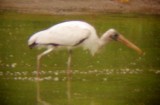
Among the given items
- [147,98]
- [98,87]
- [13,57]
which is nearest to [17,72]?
[13,57]

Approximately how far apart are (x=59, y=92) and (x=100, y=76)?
8.0 inches

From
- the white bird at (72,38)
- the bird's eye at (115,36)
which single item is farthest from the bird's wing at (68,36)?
the bird's eye at (115,36)

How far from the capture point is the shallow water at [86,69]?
3.57m

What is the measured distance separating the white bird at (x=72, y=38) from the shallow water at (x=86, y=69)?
0.03 metres

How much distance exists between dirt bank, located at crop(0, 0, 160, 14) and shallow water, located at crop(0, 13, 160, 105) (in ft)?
0.09

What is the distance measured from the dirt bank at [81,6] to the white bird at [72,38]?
69mm

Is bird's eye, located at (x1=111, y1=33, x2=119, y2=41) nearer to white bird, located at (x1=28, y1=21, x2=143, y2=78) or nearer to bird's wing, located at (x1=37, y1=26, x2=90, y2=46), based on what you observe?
white bird, located at (x1=28, y1=21, x2=143, y2=78)

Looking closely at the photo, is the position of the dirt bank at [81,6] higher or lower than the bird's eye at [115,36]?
higher

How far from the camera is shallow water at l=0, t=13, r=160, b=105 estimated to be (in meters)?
3.57

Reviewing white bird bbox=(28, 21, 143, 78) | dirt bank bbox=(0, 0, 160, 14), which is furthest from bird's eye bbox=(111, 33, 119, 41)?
dirt bank bbox=(0, 0, 160, 14)

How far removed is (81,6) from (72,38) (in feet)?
0.52

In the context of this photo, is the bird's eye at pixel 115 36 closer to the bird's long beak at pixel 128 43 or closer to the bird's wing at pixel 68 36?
the bird's long beak at pixel 128 43

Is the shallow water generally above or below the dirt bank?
below

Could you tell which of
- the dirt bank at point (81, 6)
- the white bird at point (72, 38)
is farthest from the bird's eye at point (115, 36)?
the dirt bank at point (81, 6)
